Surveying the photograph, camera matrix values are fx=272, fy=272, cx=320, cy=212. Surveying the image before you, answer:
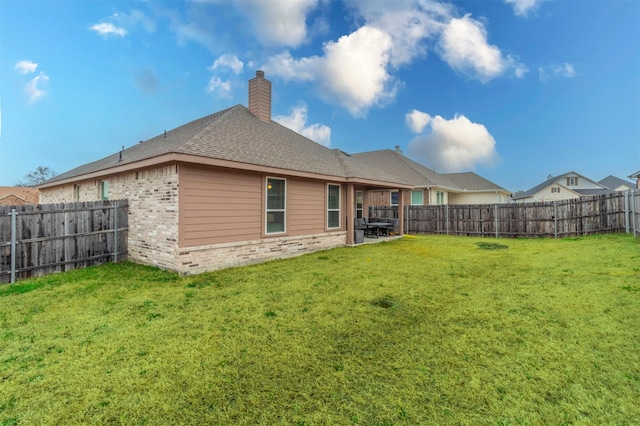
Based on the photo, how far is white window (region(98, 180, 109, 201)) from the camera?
9776mm

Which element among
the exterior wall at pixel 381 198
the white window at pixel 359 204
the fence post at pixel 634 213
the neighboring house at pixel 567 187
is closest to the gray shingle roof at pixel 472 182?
the exterior wall at pixel 381 198

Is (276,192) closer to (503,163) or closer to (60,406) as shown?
(60,406)

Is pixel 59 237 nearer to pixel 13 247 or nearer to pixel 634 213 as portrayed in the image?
pixel 13 247

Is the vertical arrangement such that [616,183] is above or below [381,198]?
above

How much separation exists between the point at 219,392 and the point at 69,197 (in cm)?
1530

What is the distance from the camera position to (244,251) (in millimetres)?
7801

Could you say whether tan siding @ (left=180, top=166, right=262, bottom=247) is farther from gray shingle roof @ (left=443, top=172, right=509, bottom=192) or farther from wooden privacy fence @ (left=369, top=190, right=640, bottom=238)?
gray shingle roof @ (left=443, top=172, right=509, bottom=192)

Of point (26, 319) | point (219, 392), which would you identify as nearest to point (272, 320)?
point (219, 392)

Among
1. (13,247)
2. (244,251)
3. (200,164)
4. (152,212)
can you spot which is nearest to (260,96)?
(200,164)

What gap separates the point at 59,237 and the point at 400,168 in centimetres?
2047

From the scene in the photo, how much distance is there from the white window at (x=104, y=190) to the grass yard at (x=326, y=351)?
4.65 m

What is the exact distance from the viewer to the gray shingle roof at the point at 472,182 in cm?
2678

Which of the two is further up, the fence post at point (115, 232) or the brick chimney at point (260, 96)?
the brick chimney at point (260, 96)

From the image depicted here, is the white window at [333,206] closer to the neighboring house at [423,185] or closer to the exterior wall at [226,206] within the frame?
the exterior wall at [226,206]
